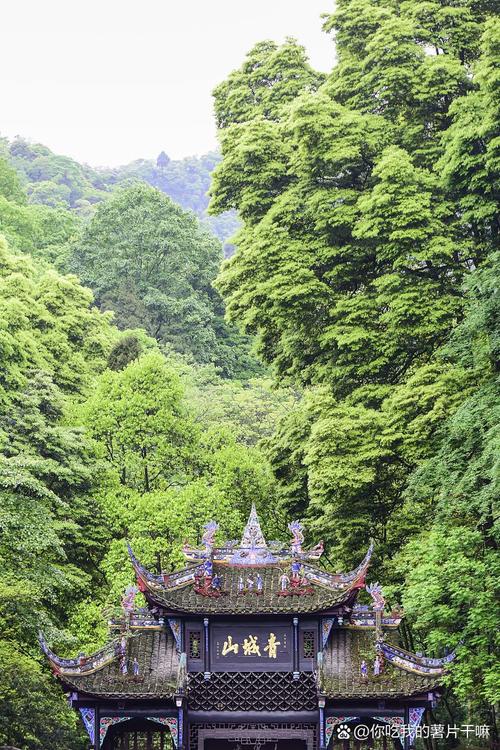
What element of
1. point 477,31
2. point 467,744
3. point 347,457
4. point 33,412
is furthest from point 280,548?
point 477,31

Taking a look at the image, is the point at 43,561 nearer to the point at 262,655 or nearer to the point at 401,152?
the point at 262,655

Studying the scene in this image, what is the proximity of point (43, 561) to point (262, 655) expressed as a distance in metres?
7.60

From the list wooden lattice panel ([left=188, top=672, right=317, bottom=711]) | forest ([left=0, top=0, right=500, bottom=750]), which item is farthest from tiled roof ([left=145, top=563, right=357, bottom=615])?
forest ([left=0, top=0, right=500, bottom=750])

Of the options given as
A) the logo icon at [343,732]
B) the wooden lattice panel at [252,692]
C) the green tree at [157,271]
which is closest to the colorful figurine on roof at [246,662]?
the wooden lattice panel at [252,692]

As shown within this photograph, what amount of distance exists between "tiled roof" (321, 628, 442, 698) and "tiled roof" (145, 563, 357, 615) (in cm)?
94

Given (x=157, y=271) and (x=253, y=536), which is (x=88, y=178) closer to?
(x=157, y=271)

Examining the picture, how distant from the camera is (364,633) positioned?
77.0 ft

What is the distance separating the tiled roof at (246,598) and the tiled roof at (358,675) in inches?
37.1

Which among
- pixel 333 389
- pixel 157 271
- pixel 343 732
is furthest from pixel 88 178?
pixel 343 732

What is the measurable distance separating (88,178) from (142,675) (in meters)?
115

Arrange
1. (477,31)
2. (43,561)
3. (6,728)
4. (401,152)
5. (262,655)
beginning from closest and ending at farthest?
(262,655) < (6,728) < (43,561) < (401,152) < (477,31)

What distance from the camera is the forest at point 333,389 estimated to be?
26016 mm

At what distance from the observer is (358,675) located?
22.7 metres

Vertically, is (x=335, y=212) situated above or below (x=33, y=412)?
above
